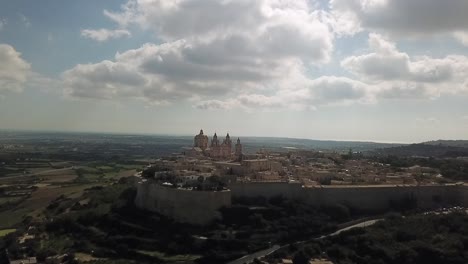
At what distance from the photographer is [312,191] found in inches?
1529

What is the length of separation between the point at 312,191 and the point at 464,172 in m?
21.8

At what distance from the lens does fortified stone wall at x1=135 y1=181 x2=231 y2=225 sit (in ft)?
114

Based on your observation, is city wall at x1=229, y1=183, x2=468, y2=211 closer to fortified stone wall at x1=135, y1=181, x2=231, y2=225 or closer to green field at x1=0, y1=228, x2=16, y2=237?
fortified stone wall at x1=135, y1=181, x2=231, y2=225

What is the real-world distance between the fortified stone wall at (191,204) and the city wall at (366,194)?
8.51 feet

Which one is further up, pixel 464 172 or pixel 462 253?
pixel 464 172

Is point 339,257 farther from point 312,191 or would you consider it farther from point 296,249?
point 312,191

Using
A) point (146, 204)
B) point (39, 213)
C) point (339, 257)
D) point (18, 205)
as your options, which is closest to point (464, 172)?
point (339, 257)

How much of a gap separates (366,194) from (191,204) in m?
14.4

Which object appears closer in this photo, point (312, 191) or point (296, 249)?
point (296, 249)

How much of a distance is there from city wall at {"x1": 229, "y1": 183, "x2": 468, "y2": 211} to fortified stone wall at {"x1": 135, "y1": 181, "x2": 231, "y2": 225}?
2594mm

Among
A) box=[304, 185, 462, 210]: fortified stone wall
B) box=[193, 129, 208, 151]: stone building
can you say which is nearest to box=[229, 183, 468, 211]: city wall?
box=[304, 185, 462, 210]: fortified stone wall

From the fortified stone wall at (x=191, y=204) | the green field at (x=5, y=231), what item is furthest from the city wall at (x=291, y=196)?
the green field at (x=5, y=231)

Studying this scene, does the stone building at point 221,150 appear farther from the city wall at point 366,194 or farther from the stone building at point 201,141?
the city wall at point 366,194

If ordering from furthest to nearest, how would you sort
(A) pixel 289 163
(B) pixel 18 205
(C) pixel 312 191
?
(A) pixel 289 163
(B) pixel 18 205
(C) pixel 312 191
